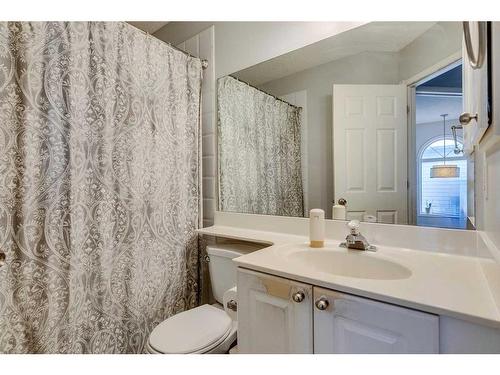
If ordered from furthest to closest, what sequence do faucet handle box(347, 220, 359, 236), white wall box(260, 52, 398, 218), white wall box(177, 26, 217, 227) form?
1. white wall box(177, 26, 217, 227)
2. white wall box(260, 52, 398, 218)
3. faucet handle box(347, 220, 359, 236)

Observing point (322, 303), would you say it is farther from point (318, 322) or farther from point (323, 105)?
point (323, 105)

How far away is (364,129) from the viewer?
47.8 inches

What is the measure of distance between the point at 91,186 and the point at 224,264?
76 cm

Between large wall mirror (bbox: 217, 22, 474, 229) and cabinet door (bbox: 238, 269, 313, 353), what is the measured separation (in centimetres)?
56

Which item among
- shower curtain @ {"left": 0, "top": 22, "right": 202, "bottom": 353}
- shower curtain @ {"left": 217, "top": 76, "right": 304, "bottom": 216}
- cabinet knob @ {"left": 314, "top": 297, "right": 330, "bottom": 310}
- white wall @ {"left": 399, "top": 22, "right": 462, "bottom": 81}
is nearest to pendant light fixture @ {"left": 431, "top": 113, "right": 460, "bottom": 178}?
white wall @ {"left": 399, "top": 22, "right": 462, "bottom": 81}

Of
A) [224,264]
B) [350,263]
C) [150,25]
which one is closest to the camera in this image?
[350,263]

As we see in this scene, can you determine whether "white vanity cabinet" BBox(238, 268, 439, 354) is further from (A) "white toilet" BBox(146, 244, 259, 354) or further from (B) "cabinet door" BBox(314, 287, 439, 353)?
(A) "white toilet" BBox(146, 244, 259, 354)

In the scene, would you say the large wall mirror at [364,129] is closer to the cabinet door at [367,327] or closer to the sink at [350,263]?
the sink at [350,263]

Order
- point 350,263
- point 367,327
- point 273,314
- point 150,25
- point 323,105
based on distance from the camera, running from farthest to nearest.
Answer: point 150,25
point 323,105
point 350,263
point 273,314
point 367,327

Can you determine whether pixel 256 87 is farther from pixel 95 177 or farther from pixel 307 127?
pixel 95 177

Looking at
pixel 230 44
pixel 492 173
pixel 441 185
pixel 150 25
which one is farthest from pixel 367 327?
pixel 150 25

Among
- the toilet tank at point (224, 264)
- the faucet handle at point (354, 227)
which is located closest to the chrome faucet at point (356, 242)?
the faucet handle at point (354, 227)

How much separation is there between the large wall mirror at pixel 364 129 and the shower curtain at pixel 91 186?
1.53 ft

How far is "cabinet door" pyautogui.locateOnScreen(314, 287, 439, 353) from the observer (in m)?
0.63
